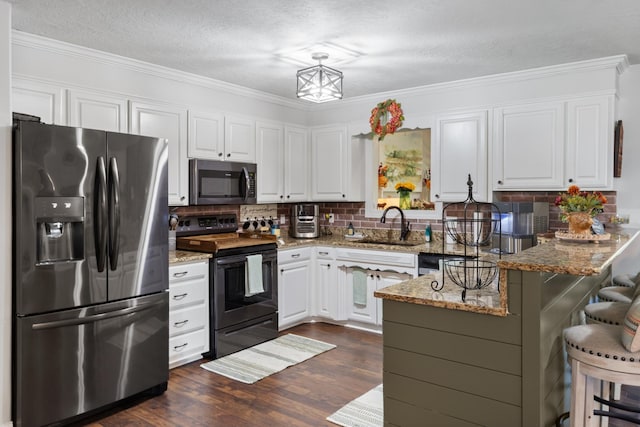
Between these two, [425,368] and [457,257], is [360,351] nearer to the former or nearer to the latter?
[457,257]

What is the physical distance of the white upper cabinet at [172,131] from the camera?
3816 mm

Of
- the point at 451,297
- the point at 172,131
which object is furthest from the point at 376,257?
the point at 451,297

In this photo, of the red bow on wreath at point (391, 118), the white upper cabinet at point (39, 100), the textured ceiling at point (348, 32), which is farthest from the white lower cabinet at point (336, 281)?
the white upper cabinet at point (39, 100)

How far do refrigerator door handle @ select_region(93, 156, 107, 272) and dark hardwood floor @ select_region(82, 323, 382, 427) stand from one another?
3.22 feet

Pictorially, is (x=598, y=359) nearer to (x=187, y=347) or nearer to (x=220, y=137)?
(x=187, y=347)

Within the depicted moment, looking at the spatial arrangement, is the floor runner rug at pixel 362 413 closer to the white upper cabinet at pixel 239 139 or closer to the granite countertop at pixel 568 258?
the granite countertop at pixel 568 258

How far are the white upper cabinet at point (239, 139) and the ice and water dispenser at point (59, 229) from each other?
1.86 m

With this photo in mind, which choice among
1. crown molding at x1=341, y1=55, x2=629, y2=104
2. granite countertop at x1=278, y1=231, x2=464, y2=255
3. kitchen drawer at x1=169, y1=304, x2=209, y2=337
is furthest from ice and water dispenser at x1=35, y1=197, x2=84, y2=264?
crown molding at x1=341, y1=55, x2=629, y2=104

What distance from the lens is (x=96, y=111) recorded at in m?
3.53

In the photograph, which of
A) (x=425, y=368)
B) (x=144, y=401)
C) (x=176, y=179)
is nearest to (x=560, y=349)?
(x=425, y=368)

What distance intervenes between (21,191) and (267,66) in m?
2.08

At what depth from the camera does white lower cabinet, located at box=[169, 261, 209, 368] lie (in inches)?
143

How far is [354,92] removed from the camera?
192 inches

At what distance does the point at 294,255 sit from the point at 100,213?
2.19 meters
